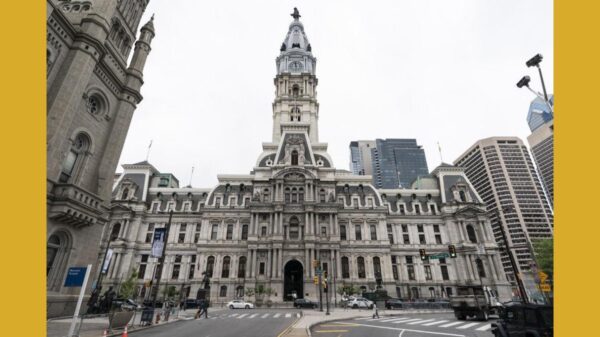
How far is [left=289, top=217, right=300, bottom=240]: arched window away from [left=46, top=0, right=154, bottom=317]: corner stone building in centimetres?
3103

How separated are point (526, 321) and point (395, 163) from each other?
6605 inches

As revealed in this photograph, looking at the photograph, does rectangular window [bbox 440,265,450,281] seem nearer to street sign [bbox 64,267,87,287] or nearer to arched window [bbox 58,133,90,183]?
street sign [bbox 64,267,87,287]

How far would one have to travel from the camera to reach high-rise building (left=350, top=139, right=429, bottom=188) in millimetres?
164000

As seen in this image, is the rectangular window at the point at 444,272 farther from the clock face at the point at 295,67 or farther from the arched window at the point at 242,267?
the clock face at the point at 295,67

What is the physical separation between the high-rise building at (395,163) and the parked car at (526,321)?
150251mm

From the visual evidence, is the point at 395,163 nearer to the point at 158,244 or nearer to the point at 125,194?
the point at 125,194

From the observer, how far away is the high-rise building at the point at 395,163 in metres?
164

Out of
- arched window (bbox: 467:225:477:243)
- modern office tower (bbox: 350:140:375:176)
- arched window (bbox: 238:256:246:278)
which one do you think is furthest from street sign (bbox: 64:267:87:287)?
modern office tower (bbox: 350:140:375:176)

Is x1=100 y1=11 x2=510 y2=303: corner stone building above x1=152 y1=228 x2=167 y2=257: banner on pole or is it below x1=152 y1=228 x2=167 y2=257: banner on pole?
above

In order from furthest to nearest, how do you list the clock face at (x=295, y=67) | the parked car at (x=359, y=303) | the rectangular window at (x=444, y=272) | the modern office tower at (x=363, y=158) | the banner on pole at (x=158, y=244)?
the modern office tower at (x=363, y=158), the clock face at (x=295, y=67), the rectangular window at (x=444, y=272), the parked car at (x=359, y=303), the banner on pole at (x=158, y=244)

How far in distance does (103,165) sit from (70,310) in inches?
386

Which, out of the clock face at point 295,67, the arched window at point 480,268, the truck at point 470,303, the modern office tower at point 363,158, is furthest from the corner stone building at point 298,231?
the modern office tower at point 363,158

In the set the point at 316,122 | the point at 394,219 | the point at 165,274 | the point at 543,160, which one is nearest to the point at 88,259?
the point at 165,274

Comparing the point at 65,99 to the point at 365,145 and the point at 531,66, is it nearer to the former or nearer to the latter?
the point at 531,66
